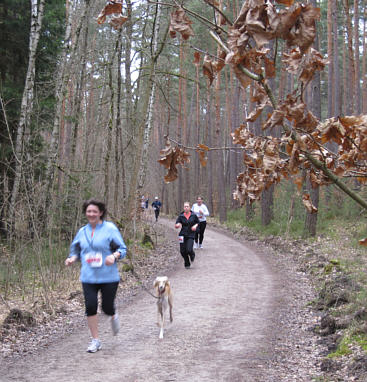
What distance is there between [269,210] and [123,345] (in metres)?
18.2

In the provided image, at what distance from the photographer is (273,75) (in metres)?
2.15

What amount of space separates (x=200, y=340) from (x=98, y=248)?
Answer: 213 centimetres

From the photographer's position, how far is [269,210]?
2392 centimetres

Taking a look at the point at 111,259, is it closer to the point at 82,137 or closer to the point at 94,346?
the point at 94,346

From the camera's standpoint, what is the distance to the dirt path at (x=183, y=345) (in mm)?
5496

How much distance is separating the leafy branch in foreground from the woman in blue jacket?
352 cm

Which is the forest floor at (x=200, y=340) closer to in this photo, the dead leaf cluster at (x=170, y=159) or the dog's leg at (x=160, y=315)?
the dog's leg at (x=160, y=315)

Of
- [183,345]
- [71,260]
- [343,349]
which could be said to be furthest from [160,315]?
[343,349]

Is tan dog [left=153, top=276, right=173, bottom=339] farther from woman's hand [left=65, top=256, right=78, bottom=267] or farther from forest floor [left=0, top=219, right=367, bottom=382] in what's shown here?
woman's hand [left=65, top=256, right=78, bottom=267]

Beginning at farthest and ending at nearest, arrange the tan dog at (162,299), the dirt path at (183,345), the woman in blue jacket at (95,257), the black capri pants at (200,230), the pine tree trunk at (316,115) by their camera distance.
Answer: the pine tree trunk at (316,115) < the black capri pants at (200,230) < the tan dog at (162,299) < the woman in blue jacket at (95,257) < the dirt path at (183,345)

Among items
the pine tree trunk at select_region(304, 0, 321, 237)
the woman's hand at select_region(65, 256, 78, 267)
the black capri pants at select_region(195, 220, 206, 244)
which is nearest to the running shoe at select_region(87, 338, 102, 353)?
the woman's hand at select_region(65, 256, 78, 267)

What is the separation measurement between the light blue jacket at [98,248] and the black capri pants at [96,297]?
82 mm

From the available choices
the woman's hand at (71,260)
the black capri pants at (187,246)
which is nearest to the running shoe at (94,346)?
the woman's hand at (71,260)

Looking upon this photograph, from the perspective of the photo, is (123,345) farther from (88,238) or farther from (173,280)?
(173,280)
